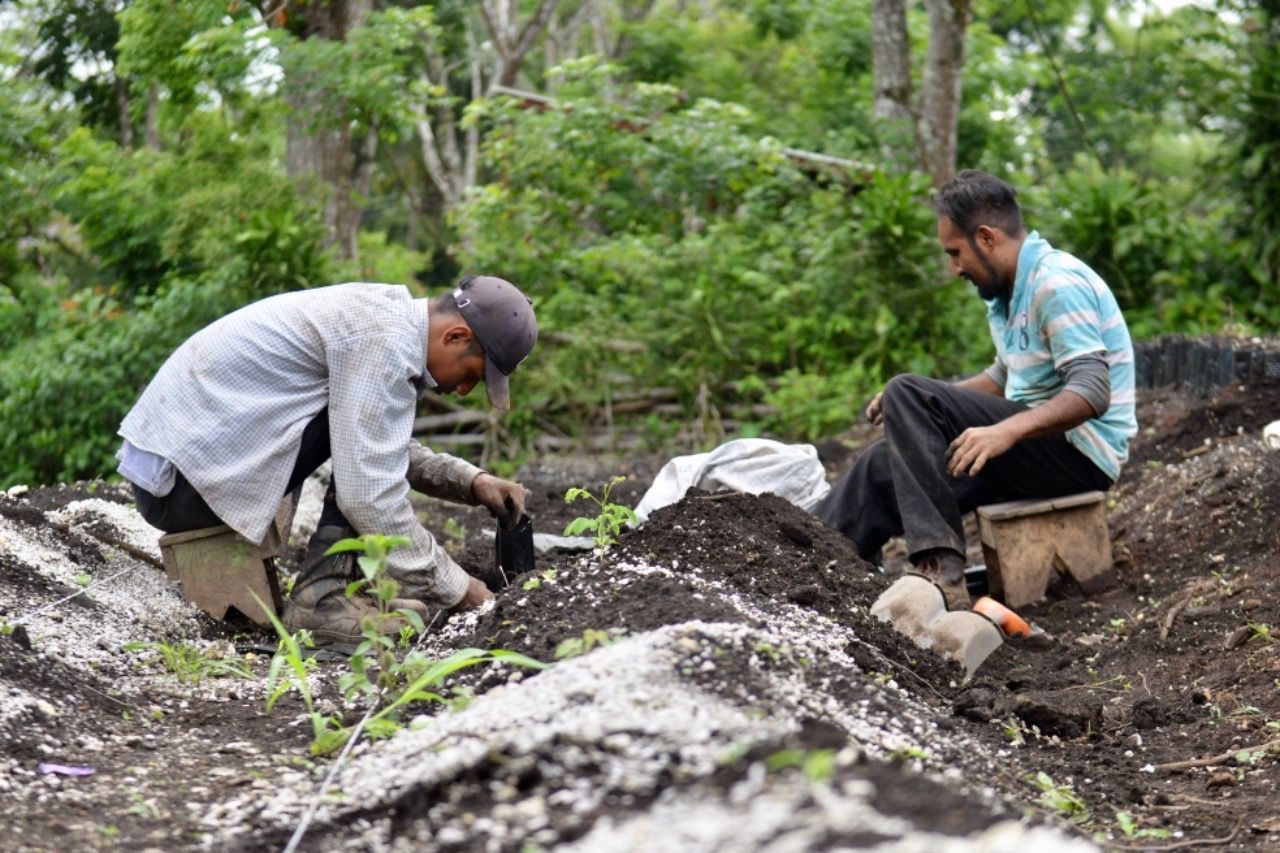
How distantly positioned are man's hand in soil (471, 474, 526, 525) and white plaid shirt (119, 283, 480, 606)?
0.31m

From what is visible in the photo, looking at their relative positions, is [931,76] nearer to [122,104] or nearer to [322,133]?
[322,133]

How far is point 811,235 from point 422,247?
16.8 m

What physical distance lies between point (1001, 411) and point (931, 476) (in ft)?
1.38

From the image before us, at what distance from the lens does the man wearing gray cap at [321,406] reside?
3.99m

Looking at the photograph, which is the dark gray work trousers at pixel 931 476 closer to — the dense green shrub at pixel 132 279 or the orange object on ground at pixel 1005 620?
the orange object on ground at pixel 1005 620

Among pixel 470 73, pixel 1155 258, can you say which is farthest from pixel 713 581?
pixel 470 73

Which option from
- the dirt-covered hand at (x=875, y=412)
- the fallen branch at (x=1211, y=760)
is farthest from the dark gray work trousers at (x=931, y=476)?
the fallen branch at (x=1211, y=760)

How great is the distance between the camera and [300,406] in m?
4.10

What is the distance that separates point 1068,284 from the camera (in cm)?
477

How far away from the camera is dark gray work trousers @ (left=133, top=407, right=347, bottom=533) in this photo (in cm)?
417

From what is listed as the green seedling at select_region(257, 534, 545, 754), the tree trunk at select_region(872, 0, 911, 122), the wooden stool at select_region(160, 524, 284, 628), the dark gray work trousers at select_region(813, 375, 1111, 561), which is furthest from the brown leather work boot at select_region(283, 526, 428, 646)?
the tree trunk at select_region(872, 0, 911, 122)

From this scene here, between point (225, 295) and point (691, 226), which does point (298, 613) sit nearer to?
Result: point (225, 295)

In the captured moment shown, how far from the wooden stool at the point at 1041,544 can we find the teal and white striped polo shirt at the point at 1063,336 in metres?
0.20

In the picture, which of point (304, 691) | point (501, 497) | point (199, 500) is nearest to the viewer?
point (304, 691)
